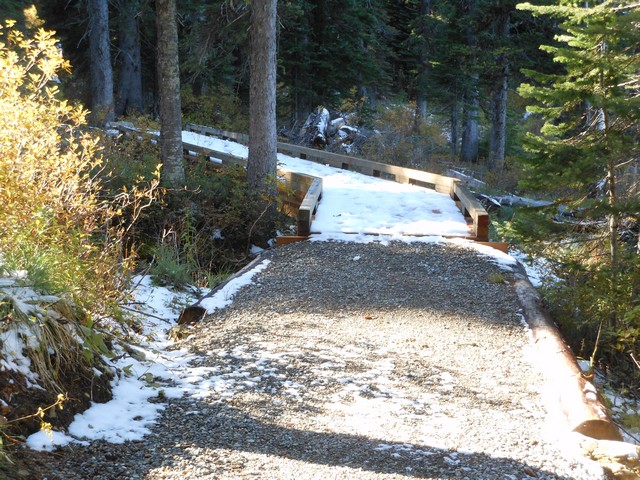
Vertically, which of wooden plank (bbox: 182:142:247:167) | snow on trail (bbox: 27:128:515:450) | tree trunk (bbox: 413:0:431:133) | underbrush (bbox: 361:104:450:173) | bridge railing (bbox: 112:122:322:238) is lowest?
snow on trail (bbox: 27:128:515:450)

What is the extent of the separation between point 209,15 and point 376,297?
9.84 meters

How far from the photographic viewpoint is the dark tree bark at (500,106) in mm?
19953

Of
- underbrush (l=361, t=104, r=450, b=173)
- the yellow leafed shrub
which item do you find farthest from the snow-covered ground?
underbrush (l=361, t=104, r=450, b=173)

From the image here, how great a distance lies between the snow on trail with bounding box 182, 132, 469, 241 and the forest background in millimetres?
1031

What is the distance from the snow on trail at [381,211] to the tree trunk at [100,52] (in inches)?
500

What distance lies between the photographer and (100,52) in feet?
76.5

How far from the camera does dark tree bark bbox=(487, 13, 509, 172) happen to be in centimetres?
1995

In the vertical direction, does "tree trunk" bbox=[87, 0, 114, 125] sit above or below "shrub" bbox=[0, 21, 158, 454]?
above

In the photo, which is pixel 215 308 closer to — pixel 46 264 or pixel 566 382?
pixel 46 264

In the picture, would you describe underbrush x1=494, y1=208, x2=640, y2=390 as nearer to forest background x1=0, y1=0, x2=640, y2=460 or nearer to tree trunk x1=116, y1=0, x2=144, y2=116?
forest background x1=0, y1=0, x2=640, y2=460

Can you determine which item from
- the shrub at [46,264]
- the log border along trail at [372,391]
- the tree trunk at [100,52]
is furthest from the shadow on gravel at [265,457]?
the tree trunk at [100,52]

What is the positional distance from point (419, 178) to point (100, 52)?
49.0ft

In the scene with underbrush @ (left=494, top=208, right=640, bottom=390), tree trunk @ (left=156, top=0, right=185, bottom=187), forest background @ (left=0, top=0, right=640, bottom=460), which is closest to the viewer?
forest background @ (left=0, top=0, right=640, bottom=460)

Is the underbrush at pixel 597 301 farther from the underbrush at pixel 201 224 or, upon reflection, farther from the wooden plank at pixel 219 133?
the wooden plank at pixel 219 133
